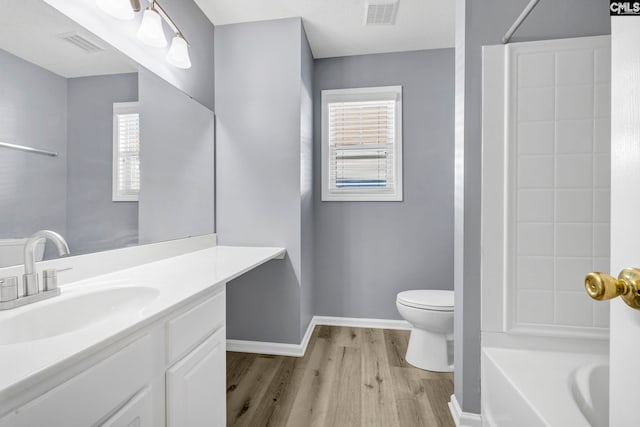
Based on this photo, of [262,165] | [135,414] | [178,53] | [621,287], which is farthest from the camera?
[262,165]

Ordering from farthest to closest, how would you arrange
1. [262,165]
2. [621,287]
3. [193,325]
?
[262,165] < [193,325] < [621,287]

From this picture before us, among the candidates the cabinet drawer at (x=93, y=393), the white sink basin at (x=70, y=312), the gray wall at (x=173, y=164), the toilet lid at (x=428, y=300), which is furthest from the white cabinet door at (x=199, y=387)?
the toilet lid at (x=428, y=300)

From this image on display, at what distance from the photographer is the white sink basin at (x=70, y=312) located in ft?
2.76

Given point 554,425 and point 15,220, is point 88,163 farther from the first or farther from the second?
point 554,425

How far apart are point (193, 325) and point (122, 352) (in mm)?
318

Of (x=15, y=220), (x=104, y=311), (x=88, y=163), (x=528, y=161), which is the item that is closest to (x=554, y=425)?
(x=528, y=161)

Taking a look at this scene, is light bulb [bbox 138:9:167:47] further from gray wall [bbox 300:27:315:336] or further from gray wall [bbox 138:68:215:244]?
Answer: gray wall [bbox 300:27:315:336]

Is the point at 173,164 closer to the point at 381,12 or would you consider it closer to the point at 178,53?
the point at 178,53

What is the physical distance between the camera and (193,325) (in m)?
1.06

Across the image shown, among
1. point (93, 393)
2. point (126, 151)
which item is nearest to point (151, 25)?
point (126, 151)

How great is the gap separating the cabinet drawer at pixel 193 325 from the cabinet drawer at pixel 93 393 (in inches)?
3.6

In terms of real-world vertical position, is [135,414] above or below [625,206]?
below

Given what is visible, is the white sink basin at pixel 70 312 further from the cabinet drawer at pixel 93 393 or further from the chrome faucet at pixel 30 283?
the cabinet drawer at pixel 93 393

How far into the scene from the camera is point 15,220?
1037 mm
